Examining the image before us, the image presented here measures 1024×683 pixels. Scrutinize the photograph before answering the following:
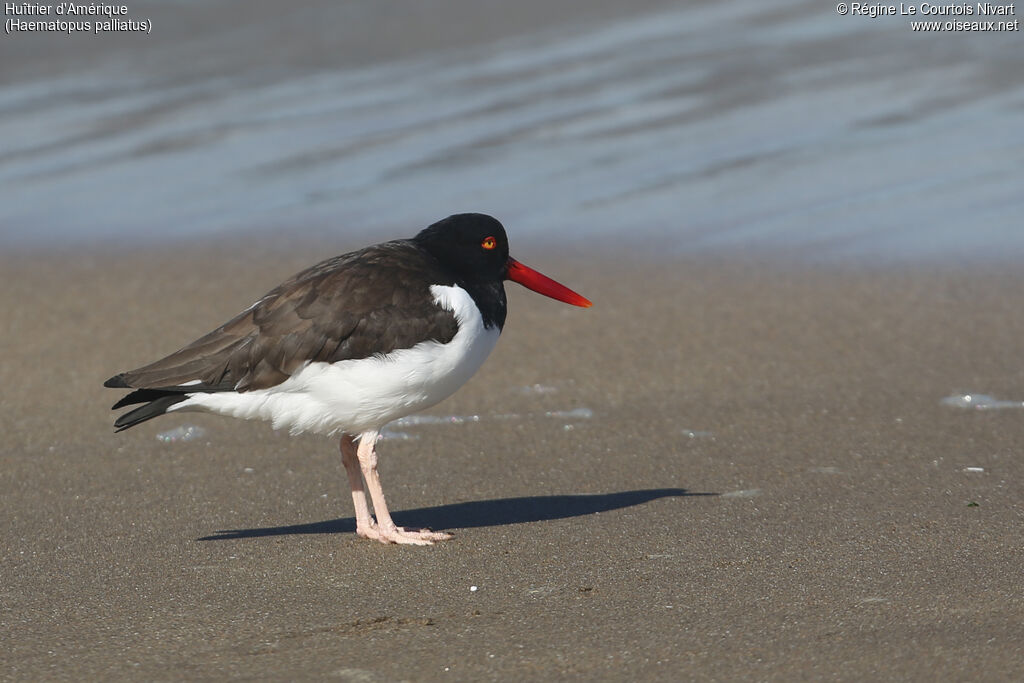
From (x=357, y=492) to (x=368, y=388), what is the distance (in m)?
0.51

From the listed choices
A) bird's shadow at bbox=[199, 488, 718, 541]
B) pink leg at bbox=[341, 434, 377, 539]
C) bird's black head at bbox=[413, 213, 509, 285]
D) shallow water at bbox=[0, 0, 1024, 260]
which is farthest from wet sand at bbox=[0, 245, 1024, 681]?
shallow water at bbox=[0, 0, 1024, 260]

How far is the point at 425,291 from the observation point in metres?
4.90

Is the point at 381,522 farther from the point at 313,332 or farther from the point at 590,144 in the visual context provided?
the point at 590,144

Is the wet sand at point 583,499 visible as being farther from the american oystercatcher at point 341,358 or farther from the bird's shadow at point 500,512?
the american oystercatcher at point 341,358

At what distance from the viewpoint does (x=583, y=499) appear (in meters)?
5.26

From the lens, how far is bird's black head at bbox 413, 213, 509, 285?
5.22 metres

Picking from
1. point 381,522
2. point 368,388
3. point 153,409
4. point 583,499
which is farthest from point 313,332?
point 583,499

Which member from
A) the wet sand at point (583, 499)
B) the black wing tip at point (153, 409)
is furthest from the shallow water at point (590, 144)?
the black wing tip at point (153, 409)

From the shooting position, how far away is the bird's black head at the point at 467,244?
5219mm

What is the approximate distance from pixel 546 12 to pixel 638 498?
1077cm

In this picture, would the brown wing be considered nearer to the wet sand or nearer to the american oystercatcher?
the american oystercatcher

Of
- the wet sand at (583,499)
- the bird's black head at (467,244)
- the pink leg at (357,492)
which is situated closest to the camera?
the wet sand at (583,499)

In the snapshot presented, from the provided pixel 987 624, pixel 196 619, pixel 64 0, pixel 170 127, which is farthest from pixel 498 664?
pixel 64 0

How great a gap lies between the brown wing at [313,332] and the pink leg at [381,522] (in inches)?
17.3
